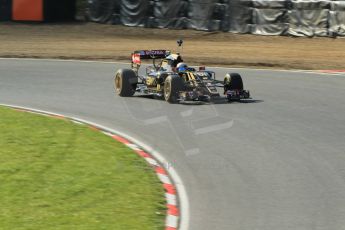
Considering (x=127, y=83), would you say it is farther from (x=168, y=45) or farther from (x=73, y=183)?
(x=168, y=45)

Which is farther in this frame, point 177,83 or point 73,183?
point 177,83

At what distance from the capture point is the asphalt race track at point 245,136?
9.73 metres

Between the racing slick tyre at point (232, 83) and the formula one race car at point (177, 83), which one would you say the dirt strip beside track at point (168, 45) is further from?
the racing slick tyre at point (232, 83)

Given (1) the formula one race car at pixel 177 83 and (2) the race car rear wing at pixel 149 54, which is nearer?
(1) the formula one race car at pixel 177 83

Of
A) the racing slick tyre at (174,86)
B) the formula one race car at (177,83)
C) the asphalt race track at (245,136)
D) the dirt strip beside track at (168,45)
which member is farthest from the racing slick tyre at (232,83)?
the dirt strip beside track at (168,45)

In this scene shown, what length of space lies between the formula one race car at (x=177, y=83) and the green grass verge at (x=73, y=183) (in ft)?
11.9

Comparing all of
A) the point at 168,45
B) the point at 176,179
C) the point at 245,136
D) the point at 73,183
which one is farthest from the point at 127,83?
the point at 168,45

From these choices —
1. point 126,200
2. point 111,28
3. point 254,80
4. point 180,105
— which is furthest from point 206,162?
point 111,28

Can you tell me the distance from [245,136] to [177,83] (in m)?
4.05

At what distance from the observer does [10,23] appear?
38.6 m

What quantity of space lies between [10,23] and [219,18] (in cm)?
1089

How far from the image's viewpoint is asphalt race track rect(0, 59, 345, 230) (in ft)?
31.9

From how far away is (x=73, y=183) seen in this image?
35.3ft

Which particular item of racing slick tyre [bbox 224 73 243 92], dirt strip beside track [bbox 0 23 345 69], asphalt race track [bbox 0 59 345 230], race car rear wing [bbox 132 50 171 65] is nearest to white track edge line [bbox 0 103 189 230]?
asphalt race track [bbox 0 59 345 230]
